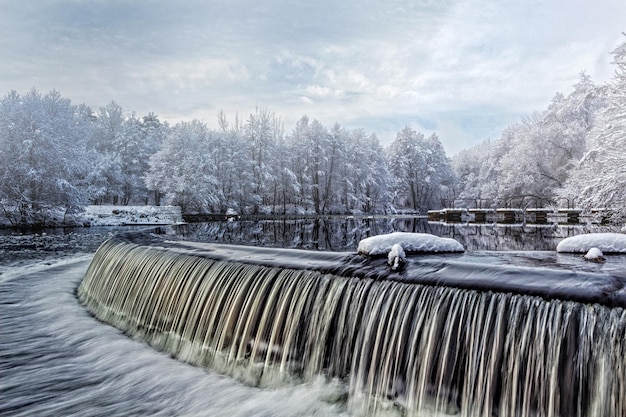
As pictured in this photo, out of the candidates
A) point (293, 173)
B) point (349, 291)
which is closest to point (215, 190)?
point (293, 173)

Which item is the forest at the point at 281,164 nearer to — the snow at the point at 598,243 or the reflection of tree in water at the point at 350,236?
the reflection of tree in water at the point at 350,236

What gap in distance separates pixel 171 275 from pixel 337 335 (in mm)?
4044

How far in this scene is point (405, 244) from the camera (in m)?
7.43

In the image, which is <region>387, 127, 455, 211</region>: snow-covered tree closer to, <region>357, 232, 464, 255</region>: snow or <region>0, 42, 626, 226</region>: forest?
<region>0, 42, 626, 226</region>: forest

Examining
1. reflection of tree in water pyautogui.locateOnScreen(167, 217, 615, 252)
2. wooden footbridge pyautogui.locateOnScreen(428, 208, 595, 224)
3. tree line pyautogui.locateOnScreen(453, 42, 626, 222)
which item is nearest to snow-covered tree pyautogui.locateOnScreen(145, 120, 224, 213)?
reflection of tree in water pyautogui.locateOnScreen(167, 217, 615, 252)

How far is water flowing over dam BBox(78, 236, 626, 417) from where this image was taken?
382cm

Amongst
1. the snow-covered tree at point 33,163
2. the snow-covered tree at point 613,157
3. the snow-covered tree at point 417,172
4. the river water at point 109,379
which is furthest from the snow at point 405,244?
the snow-covered tree at point 417,172

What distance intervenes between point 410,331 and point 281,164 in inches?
2175

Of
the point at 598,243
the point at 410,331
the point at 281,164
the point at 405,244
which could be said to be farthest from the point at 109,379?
the point at 281,164

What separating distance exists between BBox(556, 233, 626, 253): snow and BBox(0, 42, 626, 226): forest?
15.2 metres

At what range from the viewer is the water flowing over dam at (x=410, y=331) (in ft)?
12.5

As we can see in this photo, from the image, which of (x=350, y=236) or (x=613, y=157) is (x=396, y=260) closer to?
(x=350, y=236)

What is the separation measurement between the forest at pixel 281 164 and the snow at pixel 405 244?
666 inches

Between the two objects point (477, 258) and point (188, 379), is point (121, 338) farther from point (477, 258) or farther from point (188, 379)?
point (477, 258)
